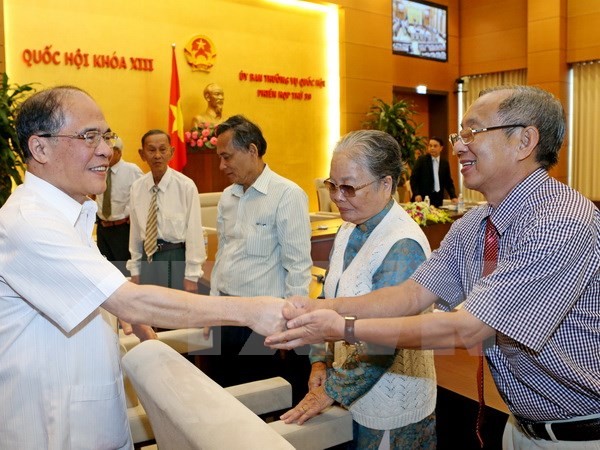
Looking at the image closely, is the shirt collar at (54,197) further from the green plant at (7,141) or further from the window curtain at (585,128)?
the window curtain at (585,128)

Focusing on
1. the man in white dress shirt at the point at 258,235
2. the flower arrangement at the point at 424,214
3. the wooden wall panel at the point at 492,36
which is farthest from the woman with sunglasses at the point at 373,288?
the wooden wall panel at the point at 492,36

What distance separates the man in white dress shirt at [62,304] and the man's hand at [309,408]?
336mm

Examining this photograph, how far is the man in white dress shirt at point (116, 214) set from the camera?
5.18m

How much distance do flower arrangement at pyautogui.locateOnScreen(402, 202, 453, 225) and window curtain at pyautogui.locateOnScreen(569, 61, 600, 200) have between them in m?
6.26

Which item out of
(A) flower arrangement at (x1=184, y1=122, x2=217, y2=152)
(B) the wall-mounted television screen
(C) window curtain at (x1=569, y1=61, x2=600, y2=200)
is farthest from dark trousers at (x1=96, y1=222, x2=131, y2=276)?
(C) window curtain at (x1=569, y1=61, x2=600, y2=200)

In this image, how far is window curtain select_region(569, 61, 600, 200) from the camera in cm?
1083

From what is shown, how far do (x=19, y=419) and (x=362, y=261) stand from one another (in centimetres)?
101

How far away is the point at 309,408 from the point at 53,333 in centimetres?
77

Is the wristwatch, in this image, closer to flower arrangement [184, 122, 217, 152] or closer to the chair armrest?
the chair armrest

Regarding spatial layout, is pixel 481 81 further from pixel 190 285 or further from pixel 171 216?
pixel 190 285

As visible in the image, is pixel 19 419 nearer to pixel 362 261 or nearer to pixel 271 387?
pixel 271 387

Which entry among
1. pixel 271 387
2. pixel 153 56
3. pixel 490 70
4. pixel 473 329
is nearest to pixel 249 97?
pixel 153 56

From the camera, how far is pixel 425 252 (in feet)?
5.75

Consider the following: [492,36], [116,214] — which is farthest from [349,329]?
[492,36]
